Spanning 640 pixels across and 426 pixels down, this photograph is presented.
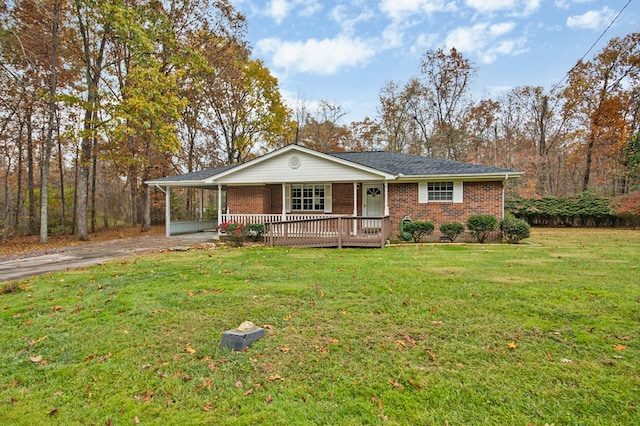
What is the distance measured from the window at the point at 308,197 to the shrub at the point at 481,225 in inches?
253

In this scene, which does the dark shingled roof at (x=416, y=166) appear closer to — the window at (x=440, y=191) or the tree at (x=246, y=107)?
the window at (x=440, y=191)

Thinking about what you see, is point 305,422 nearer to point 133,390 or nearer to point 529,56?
point 133,390

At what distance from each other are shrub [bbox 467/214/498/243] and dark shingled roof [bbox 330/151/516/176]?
1904 mm

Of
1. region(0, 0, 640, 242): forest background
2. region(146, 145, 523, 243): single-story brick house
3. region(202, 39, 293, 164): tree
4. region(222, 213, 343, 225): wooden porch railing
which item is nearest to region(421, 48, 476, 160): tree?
region(0, 0, 640, 242): forest background

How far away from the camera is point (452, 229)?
A: 13.4 metres

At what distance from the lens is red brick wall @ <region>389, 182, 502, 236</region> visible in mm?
14297

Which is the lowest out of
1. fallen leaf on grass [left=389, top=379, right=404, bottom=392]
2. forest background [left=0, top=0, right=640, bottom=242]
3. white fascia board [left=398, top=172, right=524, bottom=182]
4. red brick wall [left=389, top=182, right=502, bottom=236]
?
fallen leaf on grass [left=389, top=379, right=404, bottom=392]

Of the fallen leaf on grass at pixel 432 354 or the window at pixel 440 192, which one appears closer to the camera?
the fallen leaf on grass at pixel 432 354

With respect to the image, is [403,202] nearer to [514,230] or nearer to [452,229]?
[452,229]

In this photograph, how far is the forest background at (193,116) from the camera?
16031 mm

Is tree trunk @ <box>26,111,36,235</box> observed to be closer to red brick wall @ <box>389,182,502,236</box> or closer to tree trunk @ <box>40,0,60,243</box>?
tree trunk @ <box>40,0,60,243</box>

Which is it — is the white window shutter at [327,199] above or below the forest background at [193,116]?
below

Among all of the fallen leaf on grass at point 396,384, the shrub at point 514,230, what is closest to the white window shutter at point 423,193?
the shrub at point 514,230

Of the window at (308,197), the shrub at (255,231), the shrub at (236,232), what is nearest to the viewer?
the shrub at (236,232)
